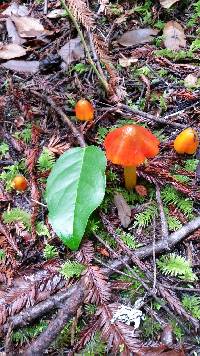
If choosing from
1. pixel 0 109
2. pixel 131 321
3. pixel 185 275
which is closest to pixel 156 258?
pixel 185 275

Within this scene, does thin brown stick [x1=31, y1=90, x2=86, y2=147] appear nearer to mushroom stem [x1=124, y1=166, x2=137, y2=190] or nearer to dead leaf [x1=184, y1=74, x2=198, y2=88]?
mushroom stem [x1=124, y1=166, x2=137, y2=190]

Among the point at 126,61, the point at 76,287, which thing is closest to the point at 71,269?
the point at 76,287

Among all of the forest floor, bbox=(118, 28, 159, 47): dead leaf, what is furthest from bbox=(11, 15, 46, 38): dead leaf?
bbox=(118, 28, 159, 47): dead leaf

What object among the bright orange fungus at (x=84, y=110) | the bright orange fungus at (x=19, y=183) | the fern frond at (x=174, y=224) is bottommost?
the fern frond at (x=174, y=224)

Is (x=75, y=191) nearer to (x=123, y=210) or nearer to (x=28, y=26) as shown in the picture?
(x=123, y=210)

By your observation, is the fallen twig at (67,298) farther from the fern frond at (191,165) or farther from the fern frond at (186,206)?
the fern frond at (191,165)

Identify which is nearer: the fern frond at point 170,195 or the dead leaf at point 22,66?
the fern frond at point 170,195

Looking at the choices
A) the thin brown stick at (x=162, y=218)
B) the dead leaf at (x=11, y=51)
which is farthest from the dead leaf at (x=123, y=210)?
the dead leaf at (x=11, y=51)

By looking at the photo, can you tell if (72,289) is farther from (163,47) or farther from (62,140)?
(163,47)
